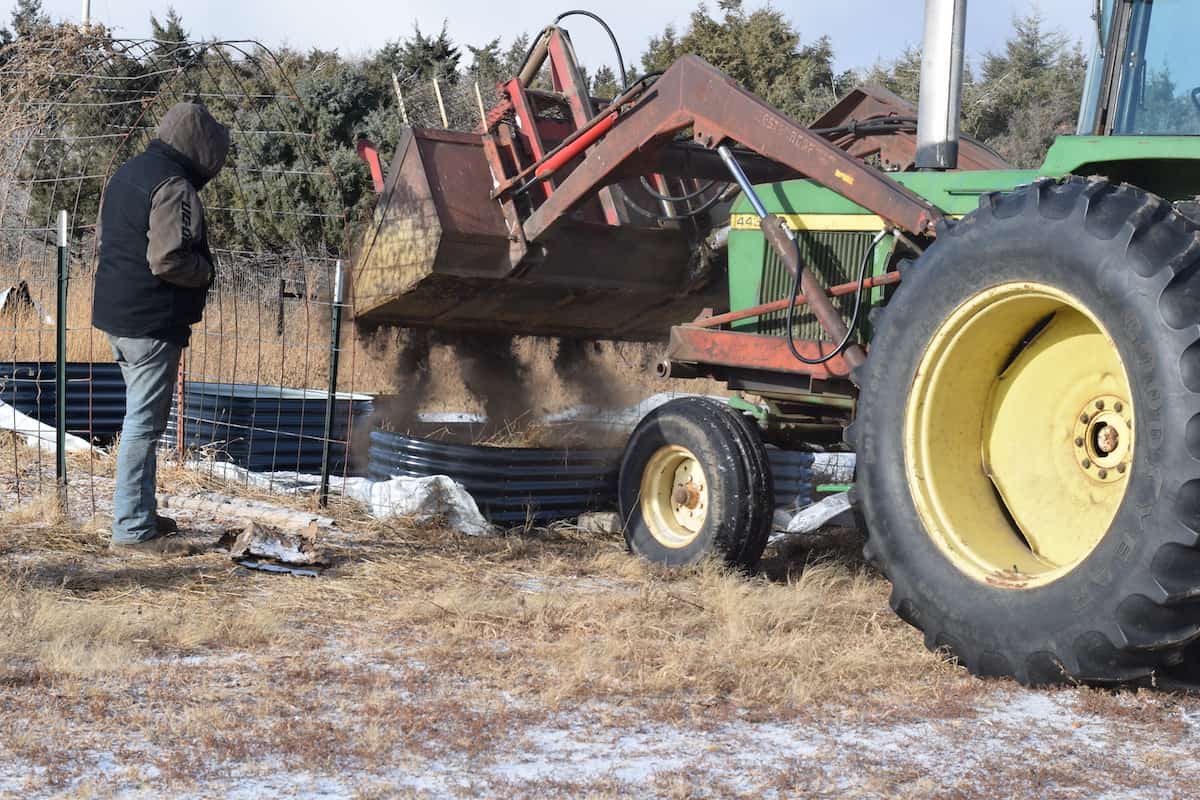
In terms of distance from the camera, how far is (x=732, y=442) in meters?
5.89

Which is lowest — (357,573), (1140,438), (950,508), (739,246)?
(357,573)

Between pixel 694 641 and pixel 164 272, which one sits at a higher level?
pixel 164 272

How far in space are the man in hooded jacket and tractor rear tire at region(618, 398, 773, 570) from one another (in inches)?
79.6

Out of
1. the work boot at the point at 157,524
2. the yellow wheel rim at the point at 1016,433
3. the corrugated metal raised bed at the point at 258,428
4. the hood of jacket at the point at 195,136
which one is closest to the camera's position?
the yellow wheel rim at the point at 1016,433

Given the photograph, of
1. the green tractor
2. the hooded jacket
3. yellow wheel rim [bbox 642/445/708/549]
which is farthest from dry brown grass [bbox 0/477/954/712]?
the hooded jacket

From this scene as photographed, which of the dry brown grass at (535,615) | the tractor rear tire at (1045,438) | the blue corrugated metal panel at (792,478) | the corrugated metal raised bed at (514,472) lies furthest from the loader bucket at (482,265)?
the tractor rear tire at (1045,438)

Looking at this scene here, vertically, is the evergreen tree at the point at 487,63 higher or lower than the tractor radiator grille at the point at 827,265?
higher

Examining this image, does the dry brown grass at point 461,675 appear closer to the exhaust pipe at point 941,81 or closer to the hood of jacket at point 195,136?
the hood of jacket at point 195,136

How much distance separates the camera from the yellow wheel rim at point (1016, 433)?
13.5 ft

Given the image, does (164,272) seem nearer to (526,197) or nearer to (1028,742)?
(526,197)

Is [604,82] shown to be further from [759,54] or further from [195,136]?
[195,136]

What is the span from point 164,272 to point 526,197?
8.08 feet

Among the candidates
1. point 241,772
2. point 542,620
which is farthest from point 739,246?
point 241,772

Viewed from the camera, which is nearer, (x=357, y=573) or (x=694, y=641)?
(x=694, y=641)
